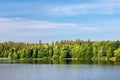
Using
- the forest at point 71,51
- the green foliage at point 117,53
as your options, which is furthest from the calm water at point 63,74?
the forest at point 71,51

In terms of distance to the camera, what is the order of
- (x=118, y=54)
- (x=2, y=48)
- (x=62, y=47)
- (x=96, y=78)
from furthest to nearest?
1. (x=2, y=48)
2. (x=62, y=47)
3. (x=118, y=54)
4. (x=96, y=78)

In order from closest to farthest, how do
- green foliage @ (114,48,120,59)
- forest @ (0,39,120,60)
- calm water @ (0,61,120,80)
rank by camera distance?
1. calm water @ (0,61,120,80)
2. green foliage @ (114,48,120,59)
3. forest @ (0,39,120,60)

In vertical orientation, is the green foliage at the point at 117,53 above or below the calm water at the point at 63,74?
above

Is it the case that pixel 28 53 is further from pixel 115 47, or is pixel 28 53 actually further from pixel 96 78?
pixel 96 78

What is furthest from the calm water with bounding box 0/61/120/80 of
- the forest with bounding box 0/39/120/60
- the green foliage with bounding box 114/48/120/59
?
A: the forest with bounding box 0/39/120/60

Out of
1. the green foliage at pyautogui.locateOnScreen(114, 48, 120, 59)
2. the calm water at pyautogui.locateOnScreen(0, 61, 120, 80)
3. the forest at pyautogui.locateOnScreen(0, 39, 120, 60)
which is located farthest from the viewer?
the forest at pyautogui.locateOnScreen(0, 39, 120, 60)

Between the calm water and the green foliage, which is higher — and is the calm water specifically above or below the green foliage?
below

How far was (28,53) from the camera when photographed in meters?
161

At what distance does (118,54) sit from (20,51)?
54.2m

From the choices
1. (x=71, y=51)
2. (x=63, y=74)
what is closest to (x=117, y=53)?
(x=71, y=51)

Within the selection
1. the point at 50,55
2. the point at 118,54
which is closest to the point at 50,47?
the point at 50,55

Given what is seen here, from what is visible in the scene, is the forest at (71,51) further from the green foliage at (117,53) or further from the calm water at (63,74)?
the calm water at (63,74)

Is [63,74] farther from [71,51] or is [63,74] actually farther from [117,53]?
[71,51]

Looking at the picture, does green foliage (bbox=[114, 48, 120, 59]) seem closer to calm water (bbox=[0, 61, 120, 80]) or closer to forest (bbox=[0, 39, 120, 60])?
forest (bbox=[0, 39, 120, 60])
